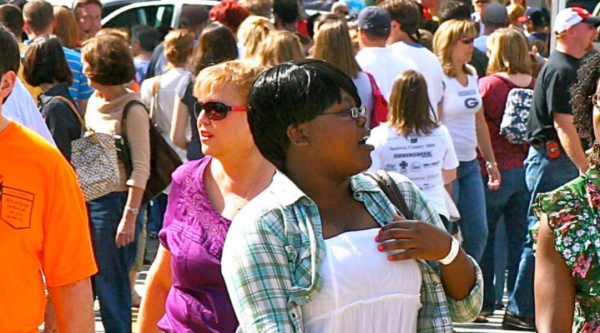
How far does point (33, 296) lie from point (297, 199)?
3.01 ft

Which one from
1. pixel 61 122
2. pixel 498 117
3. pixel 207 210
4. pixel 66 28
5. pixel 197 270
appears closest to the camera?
pixel 197 270

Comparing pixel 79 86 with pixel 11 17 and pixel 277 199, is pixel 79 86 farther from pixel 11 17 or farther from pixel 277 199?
pixel 277 199

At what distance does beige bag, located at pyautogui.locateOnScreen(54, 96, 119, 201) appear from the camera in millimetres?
6180

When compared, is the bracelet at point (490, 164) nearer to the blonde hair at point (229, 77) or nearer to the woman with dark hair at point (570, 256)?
the blonde hair at point (229, 77)

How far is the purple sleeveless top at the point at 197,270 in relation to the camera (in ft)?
11.6

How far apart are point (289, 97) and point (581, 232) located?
91 centimetres

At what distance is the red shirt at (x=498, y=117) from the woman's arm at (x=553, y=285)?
498cm

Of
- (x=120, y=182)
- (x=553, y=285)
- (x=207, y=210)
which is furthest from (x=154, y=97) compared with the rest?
(x=553, y=285)

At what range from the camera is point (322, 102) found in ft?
8.74

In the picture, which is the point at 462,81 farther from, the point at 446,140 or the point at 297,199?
the point at 297,199

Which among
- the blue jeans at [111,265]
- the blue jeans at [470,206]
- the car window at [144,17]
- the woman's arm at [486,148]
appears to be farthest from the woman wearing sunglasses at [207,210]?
the car window at [144,17]

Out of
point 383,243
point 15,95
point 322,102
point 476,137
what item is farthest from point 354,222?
point 476,137

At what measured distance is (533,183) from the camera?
7.43m

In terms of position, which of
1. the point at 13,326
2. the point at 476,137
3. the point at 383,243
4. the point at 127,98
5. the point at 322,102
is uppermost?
the point at 322,102
